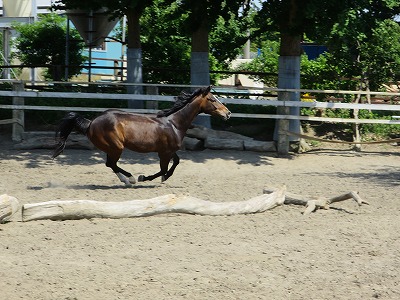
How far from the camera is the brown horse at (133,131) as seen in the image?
1116 centimetres

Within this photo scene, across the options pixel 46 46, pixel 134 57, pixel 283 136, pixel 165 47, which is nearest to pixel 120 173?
pixel 283 136

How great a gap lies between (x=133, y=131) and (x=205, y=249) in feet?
13.8

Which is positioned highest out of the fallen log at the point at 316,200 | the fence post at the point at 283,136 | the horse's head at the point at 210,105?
the horse's head at the point at 210,105

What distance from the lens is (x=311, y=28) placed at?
15.4 meters

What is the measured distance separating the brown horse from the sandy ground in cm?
47

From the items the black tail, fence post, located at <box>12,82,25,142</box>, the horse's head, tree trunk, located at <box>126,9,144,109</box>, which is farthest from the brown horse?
tree trunk, located at <box>126,9,144,109</box>

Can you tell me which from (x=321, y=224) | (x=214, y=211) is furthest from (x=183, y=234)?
(x=321, y=224)

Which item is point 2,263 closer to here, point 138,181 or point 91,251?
point 91,251

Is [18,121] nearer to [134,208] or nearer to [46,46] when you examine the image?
[46,46]

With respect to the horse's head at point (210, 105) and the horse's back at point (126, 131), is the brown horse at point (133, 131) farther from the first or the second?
the horse's head at point (210, 105)

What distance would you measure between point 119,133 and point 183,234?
3595 mm

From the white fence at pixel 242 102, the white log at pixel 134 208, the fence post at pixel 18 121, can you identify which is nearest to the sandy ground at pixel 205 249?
the white log at pixel 134 208

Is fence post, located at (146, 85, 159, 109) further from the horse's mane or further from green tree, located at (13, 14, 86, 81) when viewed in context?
green tree, located at (13, 14, 86, 81)

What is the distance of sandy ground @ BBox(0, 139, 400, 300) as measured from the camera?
617 cm
